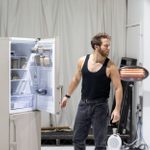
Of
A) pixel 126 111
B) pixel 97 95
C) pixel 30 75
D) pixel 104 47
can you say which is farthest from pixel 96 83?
pixel 126 111

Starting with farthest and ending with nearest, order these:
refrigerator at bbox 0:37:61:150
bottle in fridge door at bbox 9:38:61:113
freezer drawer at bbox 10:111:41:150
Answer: bottle in fridge door at bbox 9:38:61:113 < freezer drawer at bbox 10:111:41:150 < refrigerator at bbox 0:37:61:150

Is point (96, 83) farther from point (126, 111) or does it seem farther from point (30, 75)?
point (126, 111)

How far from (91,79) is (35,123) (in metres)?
1.01

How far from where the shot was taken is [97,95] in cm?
Result: 374

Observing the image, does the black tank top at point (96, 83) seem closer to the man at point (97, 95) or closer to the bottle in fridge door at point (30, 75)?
the man at point (97, 95)

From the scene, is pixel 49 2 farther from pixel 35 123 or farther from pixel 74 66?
pixel 35 123

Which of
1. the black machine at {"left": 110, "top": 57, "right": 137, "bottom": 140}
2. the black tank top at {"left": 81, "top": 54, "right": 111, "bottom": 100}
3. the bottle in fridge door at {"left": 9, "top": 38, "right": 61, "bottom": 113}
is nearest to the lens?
the black tank top at {"left": 81, "top": 54, "right": 111, "bottom": 100}

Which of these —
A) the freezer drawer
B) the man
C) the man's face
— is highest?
the man's face

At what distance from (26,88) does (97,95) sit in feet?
3.50

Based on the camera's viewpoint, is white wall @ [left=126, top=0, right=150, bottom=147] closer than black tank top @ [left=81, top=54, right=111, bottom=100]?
No

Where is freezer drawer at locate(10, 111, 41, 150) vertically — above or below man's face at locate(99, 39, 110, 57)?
below

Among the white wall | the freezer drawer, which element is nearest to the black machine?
the white wall

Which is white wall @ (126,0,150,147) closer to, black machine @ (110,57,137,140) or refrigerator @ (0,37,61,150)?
black machine @ (110,57,137,140)

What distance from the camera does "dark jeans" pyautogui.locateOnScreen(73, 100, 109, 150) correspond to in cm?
374
